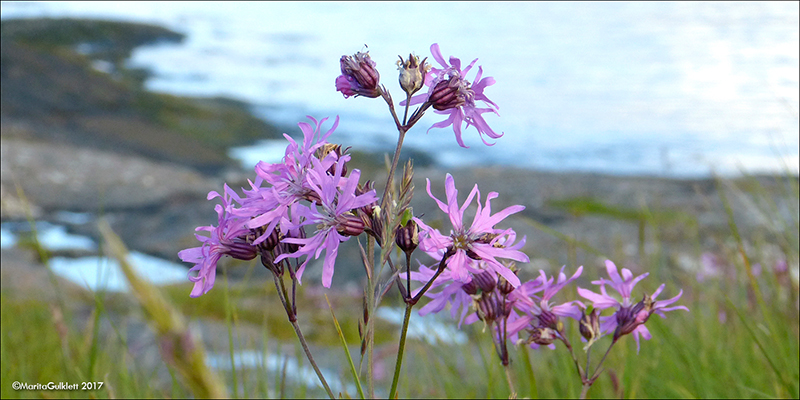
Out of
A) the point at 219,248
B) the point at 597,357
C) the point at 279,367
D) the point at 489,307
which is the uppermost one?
the point at 219,248

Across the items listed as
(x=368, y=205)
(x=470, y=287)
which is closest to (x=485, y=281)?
(x=470, y=287)

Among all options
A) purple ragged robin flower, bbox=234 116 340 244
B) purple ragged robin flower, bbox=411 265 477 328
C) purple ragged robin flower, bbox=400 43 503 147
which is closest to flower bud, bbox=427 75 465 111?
purple ragged robin flower, bbox=400 43 503 147

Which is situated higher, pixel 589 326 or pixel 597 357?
pixel 589 326

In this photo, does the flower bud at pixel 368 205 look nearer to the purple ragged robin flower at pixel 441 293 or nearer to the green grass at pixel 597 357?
the purple ragged robin flower at pixel 441 293

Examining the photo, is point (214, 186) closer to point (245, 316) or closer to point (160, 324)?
point (245, 316)

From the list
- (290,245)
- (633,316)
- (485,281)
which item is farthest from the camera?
(633,316)

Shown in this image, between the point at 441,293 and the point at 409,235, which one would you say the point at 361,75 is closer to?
the point at 409,235

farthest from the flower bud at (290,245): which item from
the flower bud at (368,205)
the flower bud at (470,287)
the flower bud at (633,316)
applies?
the flower bud at (633,316)
